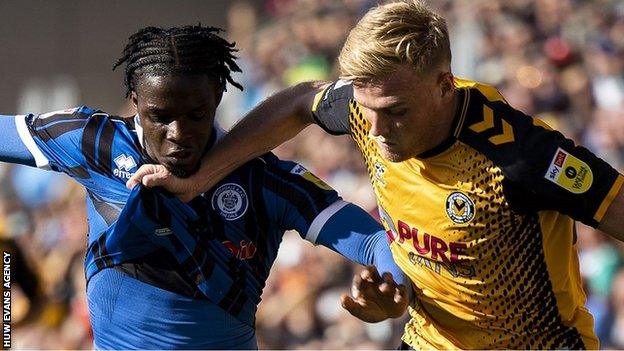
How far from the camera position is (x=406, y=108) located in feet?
11.9

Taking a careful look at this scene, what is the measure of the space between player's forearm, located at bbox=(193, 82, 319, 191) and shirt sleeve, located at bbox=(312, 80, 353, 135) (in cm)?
6

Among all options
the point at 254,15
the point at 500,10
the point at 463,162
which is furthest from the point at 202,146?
the point at 254,15

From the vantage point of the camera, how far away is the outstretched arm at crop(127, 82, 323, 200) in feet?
12.7

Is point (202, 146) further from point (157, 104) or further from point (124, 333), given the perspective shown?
point (124, 333)

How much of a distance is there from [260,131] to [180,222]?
49cm

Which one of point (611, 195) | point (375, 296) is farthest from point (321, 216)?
point (611, 195)

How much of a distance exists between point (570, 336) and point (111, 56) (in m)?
13.4

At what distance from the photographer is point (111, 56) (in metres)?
16.7

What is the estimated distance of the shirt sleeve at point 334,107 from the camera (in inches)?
166

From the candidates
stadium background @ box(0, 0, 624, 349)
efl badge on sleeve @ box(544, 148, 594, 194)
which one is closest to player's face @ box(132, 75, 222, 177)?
efl badge on sleeve @ box(544, 148, 594, 194)

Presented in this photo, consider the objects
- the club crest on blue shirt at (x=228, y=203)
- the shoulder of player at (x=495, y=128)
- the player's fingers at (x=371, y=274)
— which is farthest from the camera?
the club crest on blue shirt at (x=228, y=203)

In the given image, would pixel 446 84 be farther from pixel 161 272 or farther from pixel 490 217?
pixel 161 272

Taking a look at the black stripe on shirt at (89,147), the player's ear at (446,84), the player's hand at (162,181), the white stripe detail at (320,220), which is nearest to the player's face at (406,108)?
the player's ear at (446,84)

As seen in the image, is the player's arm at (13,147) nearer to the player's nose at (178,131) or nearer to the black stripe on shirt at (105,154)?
the black stripe on shirt at (105,154)
